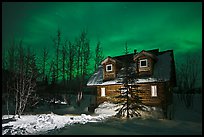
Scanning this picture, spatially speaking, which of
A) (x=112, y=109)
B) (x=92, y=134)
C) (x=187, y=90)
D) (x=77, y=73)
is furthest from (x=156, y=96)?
(x=77, y=73)

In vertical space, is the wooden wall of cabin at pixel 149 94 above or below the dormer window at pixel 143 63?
below

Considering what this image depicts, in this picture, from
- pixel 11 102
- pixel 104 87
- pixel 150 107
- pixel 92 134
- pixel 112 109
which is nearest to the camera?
pixel 92 134

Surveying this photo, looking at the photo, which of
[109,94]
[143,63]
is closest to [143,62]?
[143,63]

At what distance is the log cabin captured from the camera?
623 inches

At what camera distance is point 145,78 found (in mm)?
16703

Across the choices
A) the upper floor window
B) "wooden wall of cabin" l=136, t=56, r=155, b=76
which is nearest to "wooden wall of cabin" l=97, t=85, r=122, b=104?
the upper floor window

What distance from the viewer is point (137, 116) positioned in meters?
14.1

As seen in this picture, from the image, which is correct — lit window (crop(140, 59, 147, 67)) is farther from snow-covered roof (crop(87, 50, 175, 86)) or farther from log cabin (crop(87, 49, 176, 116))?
snow-covered roof (crop(87, 50, 175, 86))

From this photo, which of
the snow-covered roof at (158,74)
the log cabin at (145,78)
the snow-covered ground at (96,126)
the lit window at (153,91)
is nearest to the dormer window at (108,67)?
the log cabin at (145,78)

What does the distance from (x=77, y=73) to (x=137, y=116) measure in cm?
1711

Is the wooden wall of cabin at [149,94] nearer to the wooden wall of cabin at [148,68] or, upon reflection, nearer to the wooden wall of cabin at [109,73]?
the wooden wall of cabin at [109,73]

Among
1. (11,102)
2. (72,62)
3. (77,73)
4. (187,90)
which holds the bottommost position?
(11,102)

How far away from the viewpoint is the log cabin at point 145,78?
15.8m

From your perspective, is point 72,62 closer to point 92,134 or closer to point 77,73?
point 77,73
